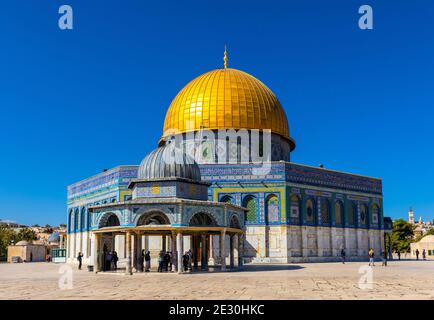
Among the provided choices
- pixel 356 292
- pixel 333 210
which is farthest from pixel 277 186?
pixel 356 292

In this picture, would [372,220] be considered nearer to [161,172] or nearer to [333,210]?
[333,210]

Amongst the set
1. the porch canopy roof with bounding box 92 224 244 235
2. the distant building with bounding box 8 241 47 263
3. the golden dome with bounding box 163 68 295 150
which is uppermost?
the golden dome with bounding box 163 68 295 150

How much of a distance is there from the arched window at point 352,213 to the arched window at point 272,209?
7.22m

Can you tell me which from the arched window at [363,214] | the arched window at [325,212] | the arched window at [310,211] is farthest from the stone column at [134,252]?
the arched window at [363,214]

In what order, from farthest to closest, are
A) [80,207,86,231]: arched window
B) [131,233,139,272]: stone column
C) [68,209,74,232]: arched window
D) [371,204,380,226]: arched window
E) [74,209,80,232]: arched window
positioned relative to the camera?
[68,209,74,232]: arched window < [74,209,80,232]: arched window < [80,207,86,231]: arched window < [371,204,380,226]: arched window < [131,233,139,272]: stone column

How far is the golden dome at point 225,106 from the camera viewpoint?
3678 cm

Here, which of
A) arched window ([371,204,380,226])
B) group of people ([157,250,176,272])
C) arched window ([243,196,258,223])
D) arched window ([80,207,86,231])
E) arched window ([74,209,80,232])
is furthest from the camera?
arched window ([74,209,80,232])

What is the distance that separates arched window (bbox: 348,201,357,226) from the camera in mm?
38250

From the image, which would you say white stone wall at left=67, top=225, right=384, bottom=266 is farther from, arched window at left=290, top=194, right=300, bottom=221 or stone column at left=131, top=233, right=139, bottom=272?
stone column at left=131, top=233, right=139, bottom=272

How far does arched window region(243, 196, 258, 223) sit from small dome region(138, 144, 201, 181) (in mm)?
10620

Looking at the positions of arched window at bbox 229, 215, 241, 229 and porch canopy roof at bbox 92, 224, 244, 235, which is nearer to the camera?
porch canopy roof at bbox 92, 224, 244, 235

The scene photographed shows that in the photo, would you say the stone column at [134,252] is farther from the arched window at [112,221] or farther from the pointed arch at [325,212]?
the pointed arch at [325,212]

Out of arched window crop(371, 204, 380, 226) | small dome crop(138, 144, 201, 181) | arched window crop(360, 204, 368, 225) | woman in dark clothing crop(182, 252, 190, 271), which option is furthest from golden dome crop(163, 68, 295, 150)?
woman in dark clothing crop(182, 252, 190, 271)
